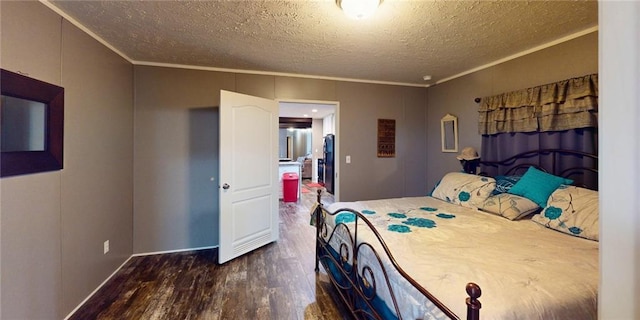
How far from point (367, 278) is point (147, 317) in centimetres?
177

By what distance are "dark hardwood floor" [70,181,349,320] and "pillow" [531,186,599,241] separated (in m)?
1.77

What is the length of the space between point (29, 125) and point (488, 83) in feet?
14.3

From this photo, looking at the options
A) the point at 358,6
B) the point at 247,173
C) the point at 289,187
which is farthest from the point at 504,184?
the point at 289,187

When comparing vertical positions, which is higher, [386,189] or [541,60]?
[541,60]

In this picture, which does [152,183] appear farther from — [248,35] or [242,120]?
[248,35]

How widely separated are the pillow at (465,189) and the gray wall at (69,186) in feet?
11.5

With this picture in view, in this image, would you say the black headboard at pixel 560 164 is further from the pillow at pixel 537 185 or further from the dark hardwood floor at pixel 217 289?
the dark hardwood floor at pixel 217 289

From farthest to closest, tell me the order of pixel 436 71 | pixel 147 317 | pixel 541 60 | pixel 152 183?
pixel 436 71 → pixel 152 183 → pixel 541 60 → pixel 147 317

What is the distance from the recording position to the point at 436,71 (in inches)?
138

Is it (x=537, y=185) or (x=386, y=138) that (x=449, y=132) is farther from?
(x=537, y=185)

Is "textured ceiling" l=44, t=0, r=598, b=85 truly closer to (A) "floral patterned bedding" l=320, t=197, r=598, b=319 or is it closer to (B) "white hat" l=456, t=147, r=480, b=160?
(B) "white hat" l=456, t=147, r=480, b=160

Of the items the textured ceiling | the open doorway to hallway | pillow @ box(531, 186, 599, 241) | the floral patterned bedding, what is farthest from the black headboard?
the open doorway to hallway

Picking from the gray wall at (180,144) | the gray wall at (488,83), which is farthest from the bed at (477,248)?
the gray wall at (180,144)

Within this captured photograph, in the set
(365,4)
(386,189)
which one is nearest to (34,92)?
(365,4)
